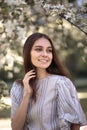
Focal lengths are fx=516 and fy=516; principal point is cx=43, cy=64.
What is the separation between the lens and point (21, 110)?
338cm

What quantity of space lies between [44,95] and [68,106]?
186 millimetres

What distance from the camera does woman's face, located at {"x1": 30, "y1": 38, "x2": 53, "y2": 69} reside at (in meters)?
3.46

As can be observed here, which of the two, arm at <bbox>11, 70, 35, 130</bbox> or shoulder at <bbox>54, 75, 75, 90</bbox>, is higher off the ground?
shoulder at <bbox>54, 75, 75, 90</bbox>

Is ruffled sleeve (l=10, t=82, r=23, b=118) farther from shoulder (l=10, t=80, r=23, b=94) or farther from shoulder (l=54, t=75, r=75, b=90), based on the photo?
shoulder (l=54, t=75, r=75, b=90)

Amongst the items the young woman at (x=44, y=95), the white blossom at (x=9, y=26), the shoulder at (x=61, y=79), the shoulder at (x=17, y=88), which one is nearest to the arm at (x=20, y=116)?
the young woman at (x=44, y=95)

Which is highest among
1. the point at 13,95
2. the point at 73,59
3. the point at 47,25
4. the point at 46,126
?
the point at 73,59

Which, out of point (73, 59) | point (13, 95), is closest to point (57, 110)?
point (13, 95)

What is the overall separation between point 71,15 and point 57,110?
65.8 inches

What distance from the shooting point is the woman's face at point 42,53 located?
11.3ft

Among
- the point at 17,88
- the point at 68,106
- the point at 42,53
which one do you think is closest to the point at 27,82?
the point at 17,88

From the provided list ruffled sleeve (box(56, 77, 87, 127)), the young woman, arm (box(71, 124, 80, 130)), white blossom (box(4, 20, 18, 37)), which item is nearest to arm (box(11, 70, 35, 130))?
the young woman

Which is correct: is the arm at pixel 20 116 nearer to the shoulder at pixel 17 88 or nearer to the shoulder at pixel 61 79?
the shoulder at pixel 17 88

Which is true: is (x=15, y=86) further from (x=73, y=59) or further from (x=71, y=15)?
(x=73, y=59)

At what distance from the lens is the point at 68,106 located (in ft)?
10.9
